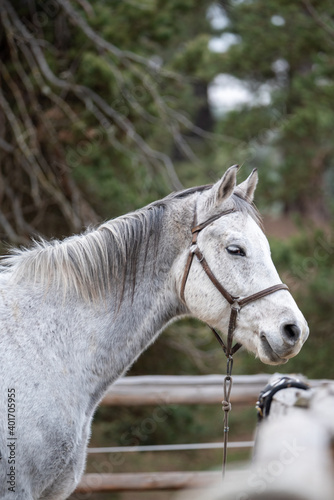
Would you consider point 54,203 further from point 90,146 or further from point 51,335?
point 51,335

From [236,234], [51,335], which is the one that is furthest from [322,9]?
[51,335]

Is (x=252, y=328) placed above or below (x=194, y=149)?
above

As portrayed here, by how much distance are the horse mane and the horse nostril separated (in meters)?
0.56

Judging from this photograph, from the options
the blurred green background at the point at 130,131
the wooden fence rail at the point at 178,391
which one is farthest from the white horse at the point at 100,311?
the blurred green background at the point at 130,131

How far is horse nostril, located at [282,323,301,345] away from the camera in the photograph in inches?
91.9

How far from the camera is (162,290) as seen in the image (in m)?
2.61

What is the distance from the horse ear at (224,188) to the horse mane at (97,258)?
0.08 meters

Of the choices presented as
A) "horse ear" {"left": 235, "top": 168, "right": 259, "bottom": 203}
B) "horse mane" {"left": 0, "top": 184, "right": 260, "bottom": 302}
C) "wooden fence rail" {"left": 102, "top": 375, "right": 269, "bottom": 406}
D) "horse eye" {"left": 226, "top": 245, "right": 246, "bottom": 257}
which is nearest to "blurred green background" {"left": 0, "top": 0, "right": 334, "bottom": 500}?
"wooden fence rail" {"left": 102, "top": 375, "right": 269, "bottom": 406}

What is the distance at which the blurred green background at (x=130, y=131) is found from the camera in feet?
17.7

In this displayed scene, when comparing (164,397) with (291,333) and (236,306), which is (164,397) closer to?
(236,306)

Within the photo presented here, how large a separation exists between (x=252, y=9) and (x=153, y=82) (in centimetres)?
296

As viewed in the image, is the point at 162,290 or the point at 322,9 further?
the point at 322,9

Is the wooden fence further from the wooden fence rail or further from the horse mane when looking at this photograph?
the horse mane

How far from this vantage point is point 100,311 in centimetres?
249
